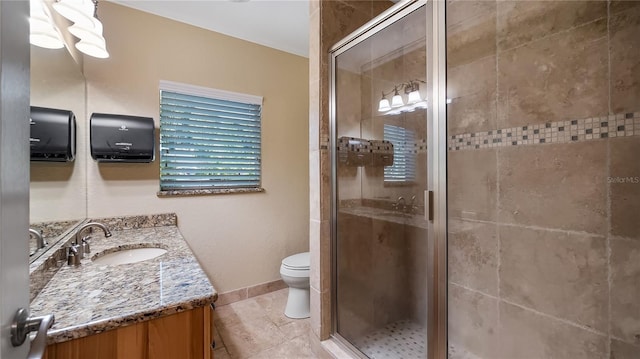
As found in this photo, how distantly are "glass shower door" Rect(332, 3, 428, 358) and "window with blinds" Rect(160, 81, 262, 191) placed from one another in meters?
1.10

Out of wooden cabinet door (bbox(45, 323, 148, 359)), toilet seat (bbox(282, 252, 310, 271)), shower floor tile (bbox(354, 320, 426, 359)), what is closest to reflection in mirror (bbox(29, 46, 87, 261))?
wooden cabinet door (bbox(45, 323, 148, 359))

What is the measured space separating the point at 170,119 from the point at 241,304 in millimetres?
1737

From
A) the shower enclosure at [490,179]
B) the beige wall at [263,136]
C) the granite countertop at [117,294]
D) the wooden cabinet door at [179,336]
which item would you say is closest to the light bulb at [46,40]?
the beige wall at [263,136]

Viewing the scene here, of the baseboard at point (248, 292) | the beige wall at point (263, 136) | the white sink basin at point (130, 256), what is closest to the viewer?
the white sink basin at point (130, 256)

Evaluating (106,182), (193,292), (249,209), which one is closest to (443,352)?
(193,292)

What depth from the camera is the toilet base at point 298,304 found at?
7.14ft

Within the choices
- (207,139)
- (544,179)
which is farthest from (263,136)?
(544,179)

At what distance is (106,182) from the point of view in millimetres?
1929

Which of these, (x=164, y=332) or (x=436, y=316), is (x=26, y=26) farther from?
(x=436, y=316)

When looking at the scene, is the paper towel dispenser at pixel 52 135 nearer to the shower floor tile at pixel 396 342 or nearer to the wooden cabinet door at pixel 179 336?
the wooden cabinet door at pixel 179 336

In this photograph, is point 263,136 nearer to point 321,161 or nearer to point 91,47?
point 321,161

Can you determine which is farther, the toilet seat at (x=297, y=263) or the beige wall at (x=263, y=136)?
the toilet seat at (x=297, y=263)

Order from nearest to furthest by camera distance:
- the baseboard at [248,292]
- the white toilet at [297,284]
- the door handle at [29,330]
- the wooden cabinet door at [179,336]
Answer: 1. the door handle at [29,330]
2. the wooden cabinet door at [179,336]
3. the white toilet at [297,284]
4. the baseboard at [248,292]

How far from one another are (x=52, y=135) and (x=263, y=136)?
149 centimetres
